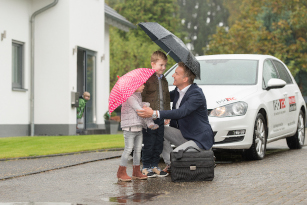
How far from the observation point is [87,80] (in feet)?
63.7

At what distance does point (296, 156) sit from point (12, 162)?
4776 millimetres

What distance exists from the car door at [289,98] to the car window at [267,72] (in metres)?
0.27

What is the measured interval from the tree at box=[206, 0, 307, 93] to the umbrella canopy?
24539 millimetres

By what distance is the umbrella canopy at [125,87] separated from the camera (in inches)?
267

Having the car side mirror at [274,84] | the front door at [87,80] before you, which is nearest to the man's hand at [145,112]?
the car side mirror at [274,84]

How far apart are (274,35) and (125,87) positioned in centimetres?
2631

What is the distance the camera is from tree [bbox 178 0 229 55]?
231 feet

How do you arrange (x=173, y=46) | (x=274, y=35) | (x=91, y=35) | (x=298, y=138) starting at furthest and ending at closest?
1. (x=274, y=35)
2. (x=91, y=35)
3. (x=298, y=138)
4. (x=173, y=46)

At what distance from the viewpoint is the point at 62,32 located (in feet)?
56.8

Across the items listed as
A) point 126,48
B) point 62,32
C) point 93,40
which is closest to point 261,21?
point 126,48

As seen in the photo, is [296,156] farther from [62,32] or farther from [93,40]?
[93,40]

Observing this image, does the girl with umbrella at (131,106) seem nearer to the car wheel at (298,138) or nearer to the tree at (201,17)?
the car wheel at (298,138)

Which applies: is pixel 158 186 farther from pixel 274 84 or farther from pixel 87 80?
pixel 87 80

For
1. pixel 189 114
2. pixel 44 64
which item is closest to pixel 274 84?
pixel 189 114
